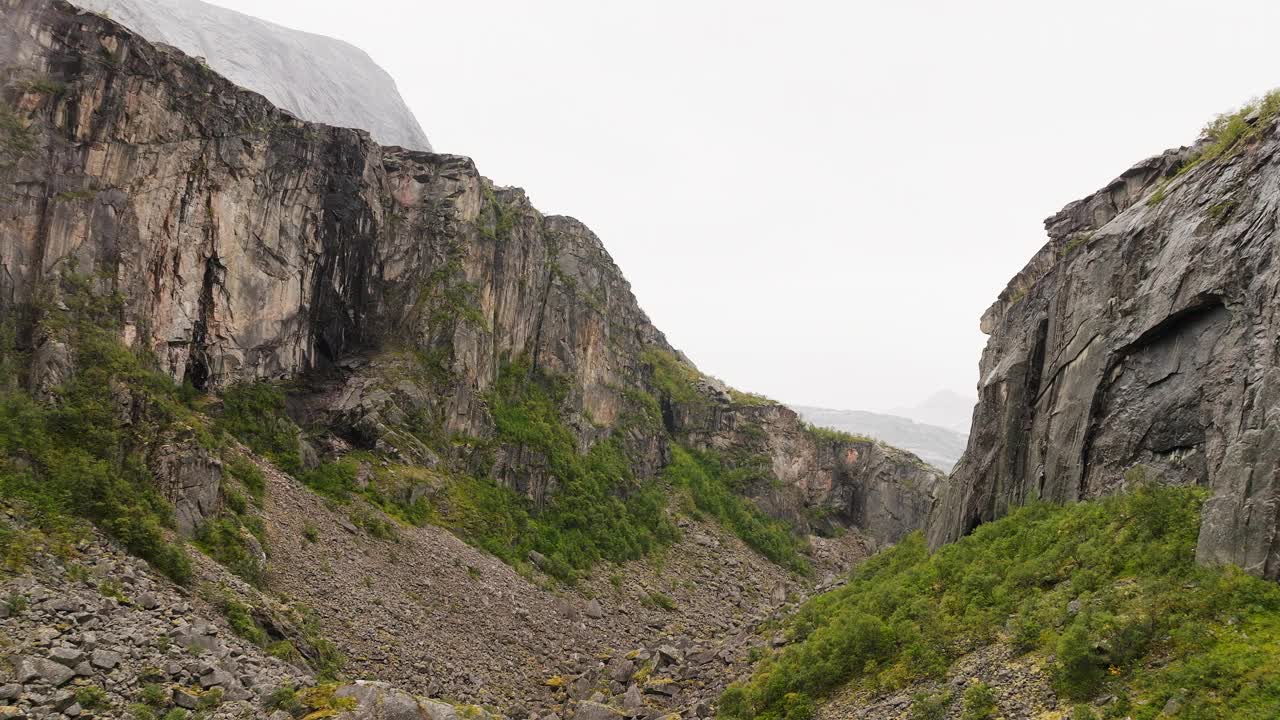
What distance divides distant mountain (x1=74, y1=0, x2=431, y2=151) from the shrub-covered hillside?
124190mm

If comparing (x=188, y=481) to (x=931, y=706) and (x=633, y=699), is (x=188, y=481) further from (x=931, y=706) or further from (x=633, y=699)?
(x=931, y=706)

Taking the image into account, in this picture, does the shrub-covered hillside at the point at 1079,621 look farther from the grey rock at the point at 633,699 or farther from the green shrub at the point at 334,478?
the green shrub at the point at 334,478

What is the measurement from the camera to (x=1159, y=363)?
80.6 feet

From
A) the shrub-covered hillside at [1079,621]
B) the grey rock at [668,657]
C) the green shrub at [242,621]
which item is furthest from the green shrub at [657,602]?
the green shrub at [242,621]

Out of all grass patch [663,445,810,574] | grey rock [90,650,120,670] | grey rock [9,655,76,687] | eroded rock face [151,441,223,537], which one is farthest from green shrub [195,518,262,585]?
grass patch [663,445,810,574]

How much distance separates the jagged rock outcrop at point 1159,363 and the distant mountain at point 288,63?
12229 centimetres

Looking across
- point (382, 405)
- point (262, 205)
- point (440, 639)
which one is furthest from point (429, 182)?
point (440, 639)

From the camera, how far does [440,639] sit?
36156 millimetres

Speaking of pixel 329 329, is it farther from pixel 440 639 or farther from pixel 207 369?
pixel 440 639

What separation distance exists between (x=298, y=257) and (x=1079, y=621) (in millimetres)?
53412

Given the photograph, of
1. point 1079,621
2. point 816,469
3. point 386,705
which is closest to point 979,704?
point 1079,621

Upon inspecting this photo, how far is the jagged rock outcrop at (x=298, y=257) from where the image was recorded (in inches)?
1527

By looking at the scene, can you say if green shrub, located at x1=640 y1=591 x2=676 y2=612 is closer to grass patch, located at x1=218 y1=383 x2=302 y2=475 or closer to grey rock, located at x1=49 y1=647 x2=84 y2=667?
grass patch, located at x1=218 y1=383 x2=302 y2=475

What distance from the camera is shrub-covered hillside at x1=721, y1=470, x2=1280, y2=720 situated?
14898 mm
